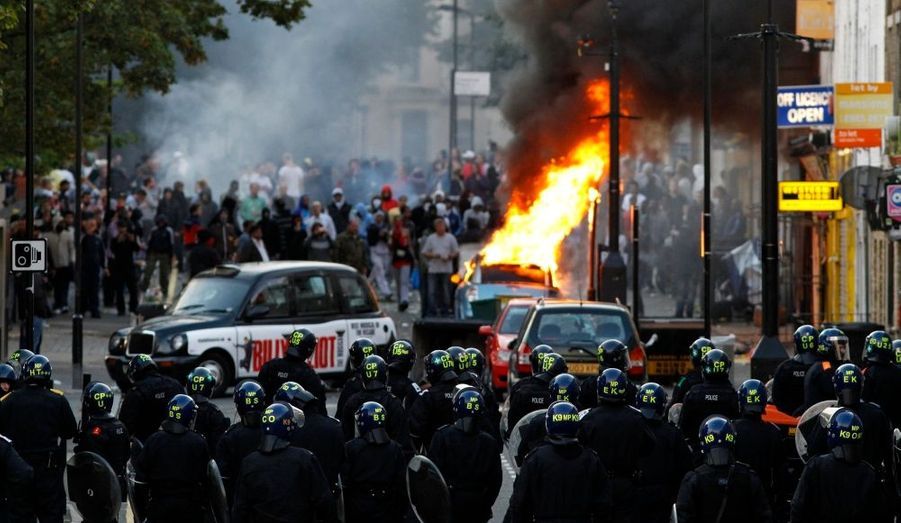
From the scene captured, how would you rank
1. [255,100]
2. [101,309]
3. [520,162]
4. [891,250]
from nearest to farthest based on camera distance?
[891,250] → [101,309] → [520,162] → [255,100]

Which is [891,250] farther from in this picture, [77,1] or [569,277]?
[77,1]

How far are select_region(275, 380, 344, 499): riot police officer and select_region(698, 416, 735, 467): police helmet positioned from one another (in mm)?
2477

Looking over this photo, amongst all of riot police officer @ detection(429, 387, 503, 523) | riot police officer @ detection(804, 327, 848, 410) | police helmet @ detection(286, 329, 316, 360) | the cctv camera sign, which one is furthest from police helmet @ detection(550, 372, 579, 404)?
Result: the cctv camera sign

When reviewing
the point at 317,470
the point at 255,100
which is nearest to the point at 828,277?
the point at 317,470

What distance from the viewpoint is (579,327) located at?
22.7 m

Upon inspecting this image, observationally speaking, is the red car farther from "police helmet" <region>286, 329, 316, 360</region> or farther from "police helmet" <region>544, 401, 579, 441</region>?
"police helmet" <region>544, 401, 579, 441</region>

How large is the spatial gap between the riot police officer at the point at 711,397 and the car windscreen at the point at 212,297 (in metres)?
10.1

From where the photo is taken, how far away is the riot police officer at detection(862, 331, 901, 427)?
15961 millimetres

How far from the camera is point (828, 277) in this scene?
121 ft

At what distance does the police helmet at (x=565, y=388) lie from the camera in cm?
1344

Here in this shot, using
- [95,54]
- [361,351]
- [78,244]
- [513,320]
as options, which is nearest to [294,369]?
[361,351]

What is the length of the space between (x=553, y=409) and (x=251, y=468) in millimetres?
1664

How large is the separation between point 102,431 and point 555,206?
21862mm

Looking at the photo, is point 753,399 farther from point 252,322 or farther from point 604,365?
point 252,322
